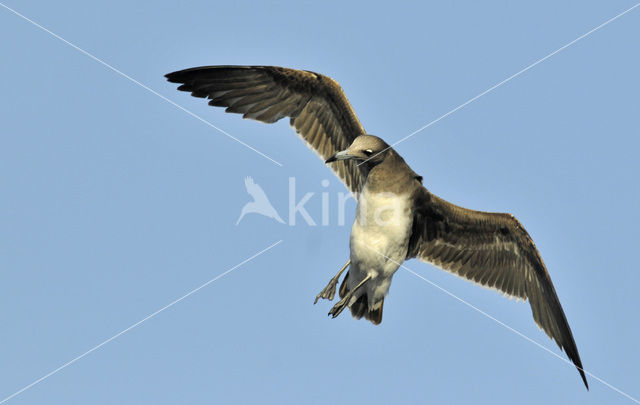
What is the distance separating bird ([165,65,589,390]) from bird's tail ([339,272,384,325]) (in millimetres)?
15

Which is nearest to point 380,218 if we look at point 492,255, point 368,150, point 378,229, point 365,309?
point 378,229

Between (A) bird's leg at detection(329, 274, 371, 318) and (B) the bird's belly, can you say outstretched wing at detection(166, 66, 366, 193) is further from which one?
(A) bird's leg at detection(329, 274, 371, 318)

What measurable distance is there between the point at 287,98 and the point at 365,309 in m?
3.30

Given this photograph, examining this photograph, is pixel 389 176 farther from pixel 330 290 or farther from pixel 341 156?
pixel 330 290

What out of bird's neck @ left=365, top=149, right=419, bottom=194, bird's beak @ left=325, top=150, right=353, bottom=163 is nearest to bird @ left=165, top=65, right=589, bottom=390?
bird's neck @ left=365, top=149, right=419, bottom=194

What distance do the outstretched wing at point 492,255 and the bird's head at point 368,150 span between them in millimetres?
1170

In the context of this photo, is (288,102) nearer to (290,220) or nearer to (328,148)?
(328,148)

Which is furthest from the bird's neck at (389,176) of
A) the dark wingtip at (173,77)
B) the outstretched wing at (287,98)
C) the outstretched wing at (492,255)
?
the dark wingtip at (173,77)

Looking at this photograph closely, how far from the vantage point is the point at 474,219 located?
537 inches

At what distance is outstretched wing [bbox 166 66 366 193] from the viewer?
13.6 metres

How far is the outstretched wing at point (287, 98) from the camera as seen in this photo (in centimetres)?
1361

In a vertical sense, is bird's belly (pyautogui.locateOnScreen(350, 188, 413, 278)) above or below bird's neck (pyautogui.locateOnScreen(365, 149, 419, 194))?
below

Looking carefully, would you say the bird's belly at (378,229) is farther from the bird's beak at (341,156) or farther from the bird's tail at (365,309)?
the bird's tail at (365,309)

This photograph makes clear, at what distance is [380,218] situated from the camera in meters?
12.8
